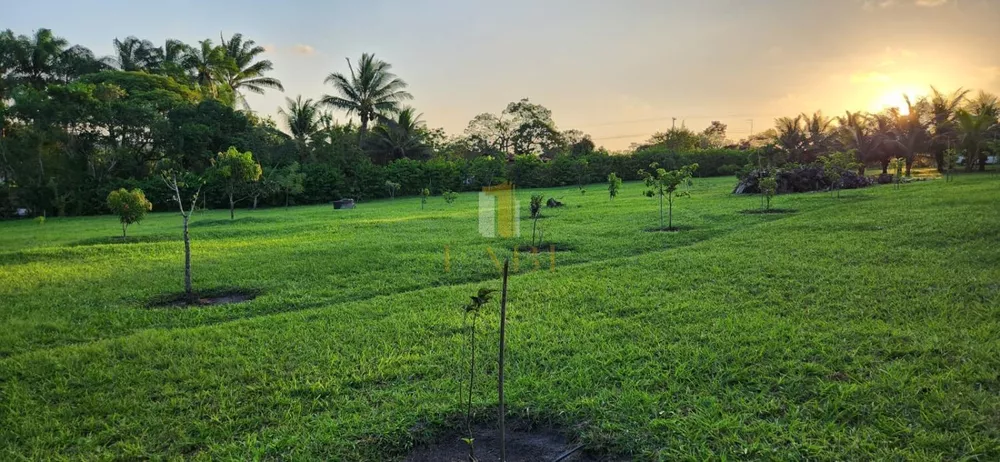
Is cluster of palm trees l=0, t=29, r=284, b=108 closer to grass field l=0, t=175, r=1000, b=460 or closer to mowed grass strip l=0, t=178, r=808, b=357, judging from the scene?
mowed grass strip l=0, t=178, r=808, b=357

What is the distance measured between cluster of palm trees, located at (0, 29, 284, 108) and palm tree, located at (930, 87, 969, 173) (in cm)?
3479

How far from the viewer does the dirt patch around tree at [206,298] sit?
6132 millimetres

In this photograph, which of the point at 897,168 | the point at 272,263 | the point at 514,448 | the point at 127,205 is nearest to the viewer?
the point at 514,448

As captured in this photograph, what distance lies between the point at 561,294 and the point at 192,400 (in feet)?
11.4

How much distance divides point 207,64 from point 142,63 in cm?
483

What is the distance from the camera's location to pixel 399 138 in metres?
32.3

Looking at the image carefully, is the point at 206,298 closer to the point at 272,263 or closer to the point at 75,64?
the point at 272,263

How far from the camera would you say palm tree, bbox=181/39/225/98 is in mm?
29859

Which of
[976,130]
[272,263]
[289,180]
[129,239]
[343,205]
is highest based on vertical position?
[976,130]

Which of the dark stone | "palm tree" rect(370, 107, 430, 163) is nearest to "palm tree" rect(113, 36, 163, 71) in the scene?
"palm tree" rect(370, 107, 430, 163)

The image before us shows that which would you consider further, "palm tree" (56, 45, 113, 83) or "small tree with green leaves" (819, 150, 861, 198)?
"palm tree" (56, 45, 113, 83)

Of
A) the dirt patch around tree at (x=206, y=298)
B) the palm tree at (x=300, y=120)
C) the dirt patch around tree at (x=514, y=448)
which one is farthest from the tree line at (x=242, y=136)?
the dirt patch around tree at (x=514, y=448)

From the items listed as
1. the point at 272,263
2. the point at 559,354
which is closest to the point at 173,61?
the point at 272,263

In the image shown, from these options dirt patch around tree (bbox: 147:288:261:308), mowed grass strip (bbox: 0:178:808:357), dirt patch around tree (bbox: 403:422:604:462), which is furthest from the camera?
dirt patch around tree (bbox: 147:288:261:308)
